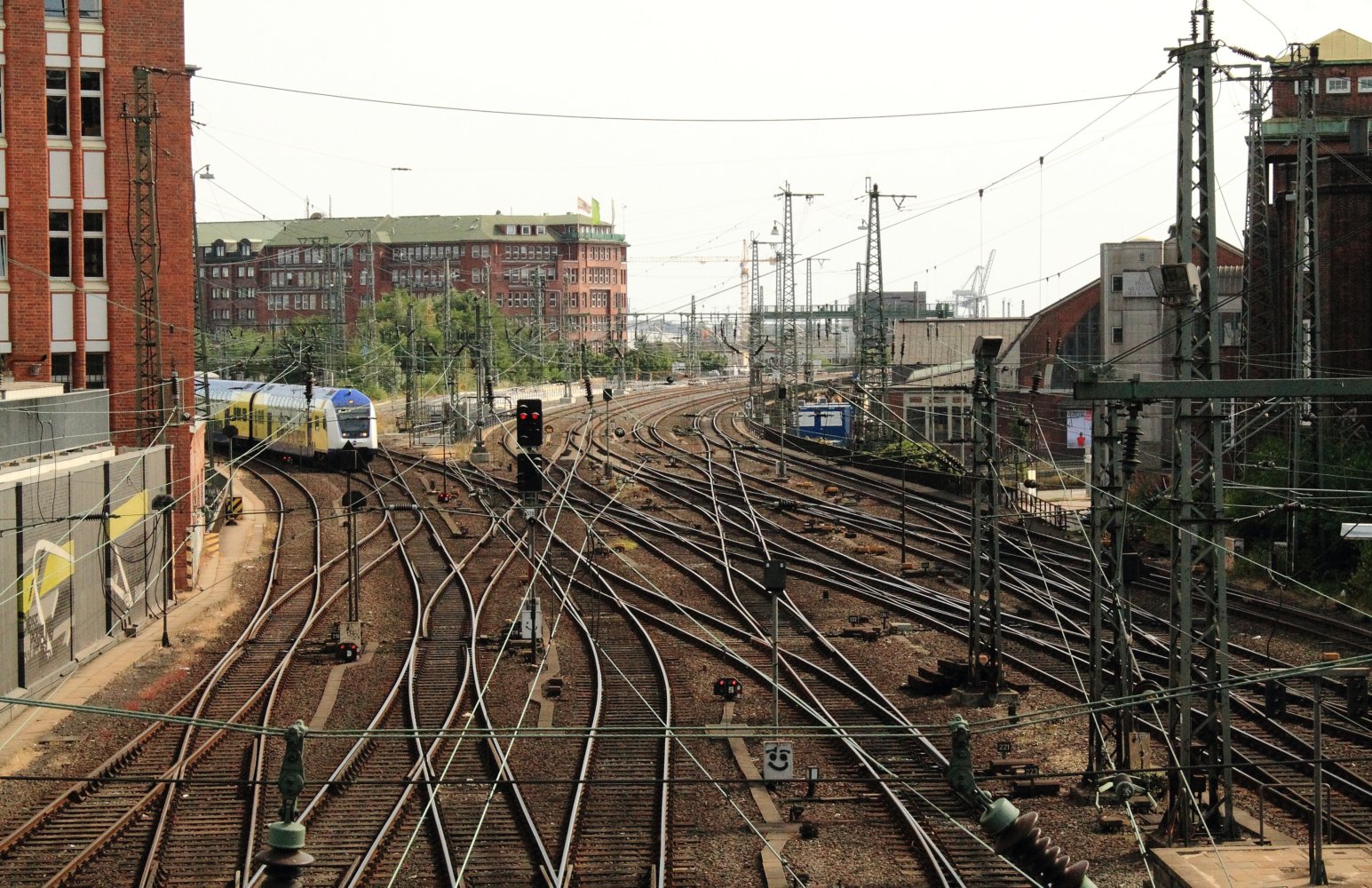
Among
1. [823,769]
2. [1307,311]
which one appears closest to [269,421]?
[1307,311]

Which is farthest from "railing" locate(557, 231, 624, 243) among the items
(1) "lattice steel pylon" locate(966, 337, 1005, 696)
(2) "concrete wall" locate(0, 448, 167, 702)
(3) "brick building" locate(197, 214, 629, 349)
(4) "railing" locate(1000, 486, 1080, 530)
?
(1) "lattice steel pylon" locate(966, 337, 1005, 696)

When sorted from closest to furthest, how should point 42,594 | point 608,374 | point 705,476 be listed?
point 42,594
point 705,476
point 608,374

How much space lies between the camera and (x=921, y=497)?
123 ft

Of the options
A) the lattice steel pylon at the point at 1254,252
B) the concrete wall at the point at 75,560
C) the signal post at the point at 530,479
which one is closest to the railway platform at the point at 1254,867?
the signal post at the point at 530,479

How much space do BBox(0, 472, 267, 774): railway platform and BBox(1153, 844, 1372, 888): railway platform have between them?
12084mm

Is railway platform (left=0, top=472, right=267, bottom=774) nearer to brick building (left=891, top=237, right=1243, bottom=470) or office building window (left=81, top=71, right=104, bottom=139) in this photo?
office building window (left=81, top=71, right=104, bottom=139)

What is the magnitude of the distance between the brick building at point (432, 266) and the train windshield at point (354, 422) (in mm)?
72233

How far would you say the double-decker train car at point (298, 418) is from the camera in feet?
141

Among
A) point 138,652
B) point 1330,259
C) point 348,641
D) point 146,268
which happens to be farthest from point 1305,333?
point 146,268

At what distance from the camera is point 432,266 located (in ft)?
395

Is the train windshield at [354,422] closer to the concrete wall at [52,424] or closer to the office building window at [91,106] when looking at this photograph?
the office building window at [91,106]

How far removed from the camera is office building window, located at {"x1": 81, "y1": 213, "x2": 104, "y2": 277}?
28.2 meters

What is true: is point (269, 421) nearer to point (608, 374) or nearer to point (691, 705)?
point (691, 705)

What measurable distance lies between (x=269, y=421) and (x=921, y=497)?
21656 mm
